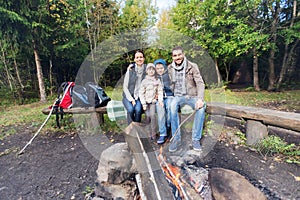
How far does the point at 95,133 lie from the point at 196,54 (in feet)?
10.5

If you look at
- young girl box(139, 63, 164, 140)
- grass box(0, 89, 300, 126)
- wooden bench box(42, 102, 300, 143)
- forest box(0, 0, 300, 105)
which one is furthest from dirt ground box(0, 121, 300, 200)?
forest box(0, 0, 300, 105)

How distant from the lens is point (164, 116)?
6.57 feet

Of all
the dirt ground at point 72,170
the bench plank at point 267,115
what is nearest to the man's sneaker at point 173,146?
the dirt ground at point 72,170

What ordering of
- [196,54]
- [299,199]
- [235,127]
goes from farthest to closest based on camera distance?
[196,54] < [235,127] < [299,199]

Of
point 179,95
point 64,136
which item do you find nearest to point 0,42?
point 64,136

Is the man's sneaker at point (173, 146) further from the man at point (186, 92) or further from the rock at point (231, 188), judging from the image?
the rock at point (231, 188)

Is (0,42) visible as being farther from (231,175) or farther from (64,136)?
(231,175)

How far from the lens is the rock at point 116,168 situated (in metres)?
1.16

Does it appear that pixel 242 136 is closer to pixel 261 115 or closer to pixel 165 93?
pixel 261 115

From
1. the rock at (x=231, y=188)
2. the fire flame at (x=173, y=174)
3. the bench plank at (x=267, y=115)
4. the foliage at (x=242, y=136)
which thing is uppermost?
the bench plank at (x=267, y=115)

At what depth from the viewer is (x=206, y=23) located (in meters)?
6.34

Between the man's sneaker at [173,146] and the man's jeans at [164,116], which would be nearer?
the man's sneaker at [173,146]

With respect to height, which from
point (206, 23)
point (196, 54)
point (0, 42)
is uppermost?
point (206, 23)

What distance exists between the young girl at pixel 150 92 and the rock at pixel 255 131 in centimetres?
116
